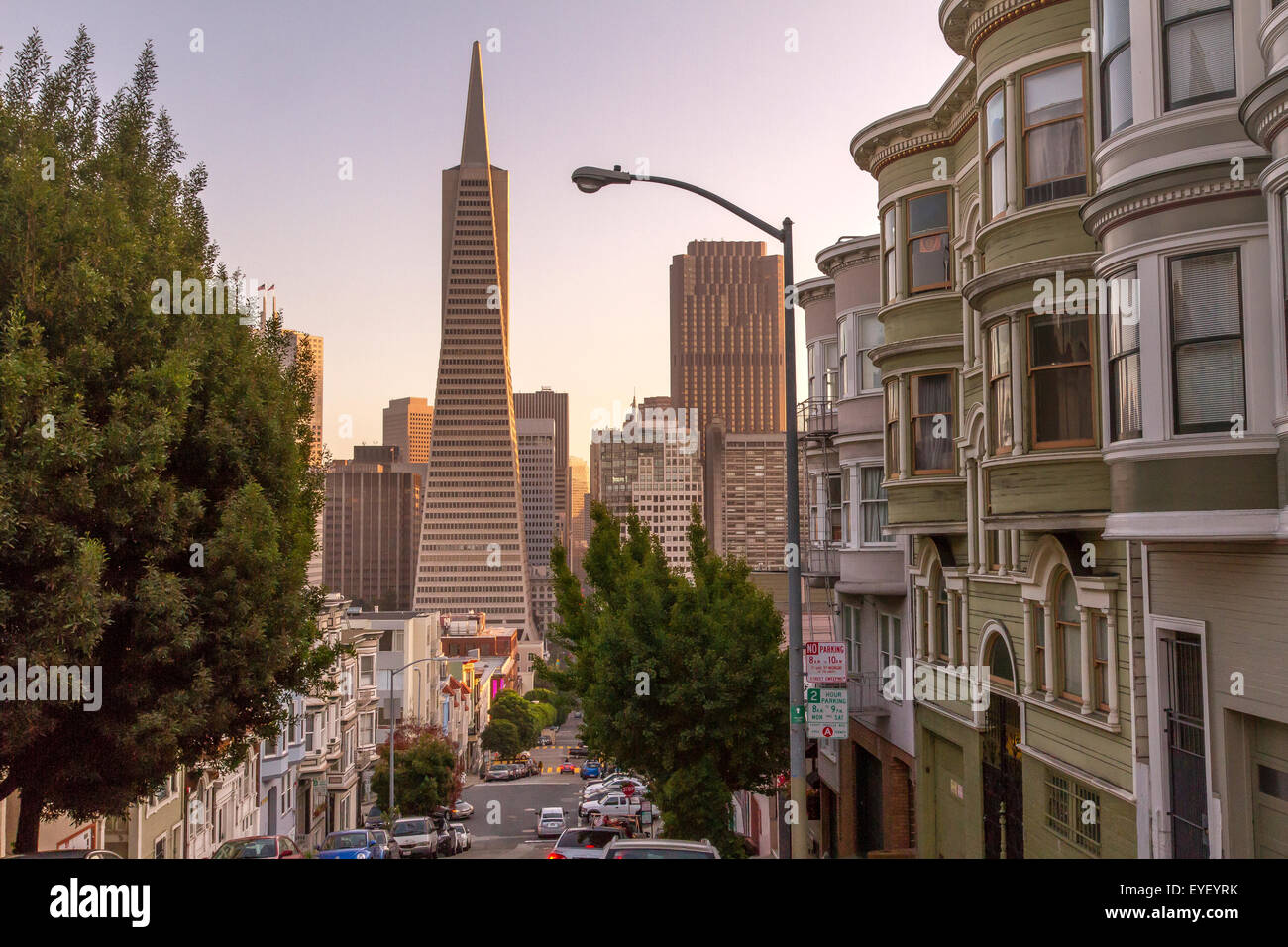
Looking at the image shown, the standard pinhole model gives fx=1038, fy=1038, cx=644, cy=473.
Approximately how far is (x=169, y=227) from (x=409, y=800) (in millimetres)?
47204

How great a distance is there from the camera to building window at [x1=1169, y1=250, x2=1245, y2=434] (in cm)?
988

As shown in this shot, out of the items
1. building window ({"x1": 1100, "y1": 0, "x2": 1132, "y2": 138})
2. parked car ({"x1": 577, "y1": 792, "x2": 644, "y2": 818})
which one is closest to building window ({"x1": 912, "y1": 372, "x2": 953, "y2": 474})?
building window ({"x1": 1100, "y1": 0, "x2": 1132, "y2": 138})

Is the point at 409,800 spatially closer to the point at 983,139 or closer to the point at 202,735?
the point at 202,735

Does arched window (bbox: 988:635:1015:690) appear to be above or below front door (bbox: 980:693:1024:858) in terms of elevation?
above

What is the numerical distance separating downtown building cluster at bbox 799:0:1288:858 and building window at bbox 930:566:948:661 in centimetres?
9

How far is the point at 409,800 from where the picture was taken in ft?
180

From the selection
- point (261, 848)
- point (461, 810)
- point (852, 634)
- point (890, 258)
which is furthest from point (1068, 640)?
point (461, 810)

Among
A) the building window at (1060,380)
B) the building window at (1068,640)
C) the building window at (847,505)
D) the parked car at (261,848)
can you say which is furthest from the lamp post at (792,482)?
the building window at (847,505)

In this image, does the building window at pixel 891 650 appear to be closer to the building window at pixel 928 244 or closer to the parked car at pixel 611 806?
the building window at pixel 928 244

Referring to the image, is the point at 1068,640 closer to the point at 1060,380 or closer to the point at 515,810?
the point at 1060,380

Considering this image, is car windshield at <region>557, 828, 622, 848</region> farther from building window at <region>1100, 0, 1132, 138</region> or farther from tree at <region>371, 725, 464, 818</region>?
tree at <region>371, 725, 464, 818</region>

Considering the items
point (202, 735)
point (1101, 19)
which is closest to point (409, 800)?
point (202, 735)

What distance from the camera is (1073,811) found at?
48.6 feet

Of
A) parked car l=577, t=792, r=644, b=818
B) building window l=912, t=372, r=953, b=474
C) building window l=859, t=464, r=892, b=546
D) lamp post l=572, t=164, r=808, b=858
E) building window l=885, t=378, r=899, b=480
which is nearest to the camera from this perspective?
lamp post l=572, t=164, r=808, b=858
